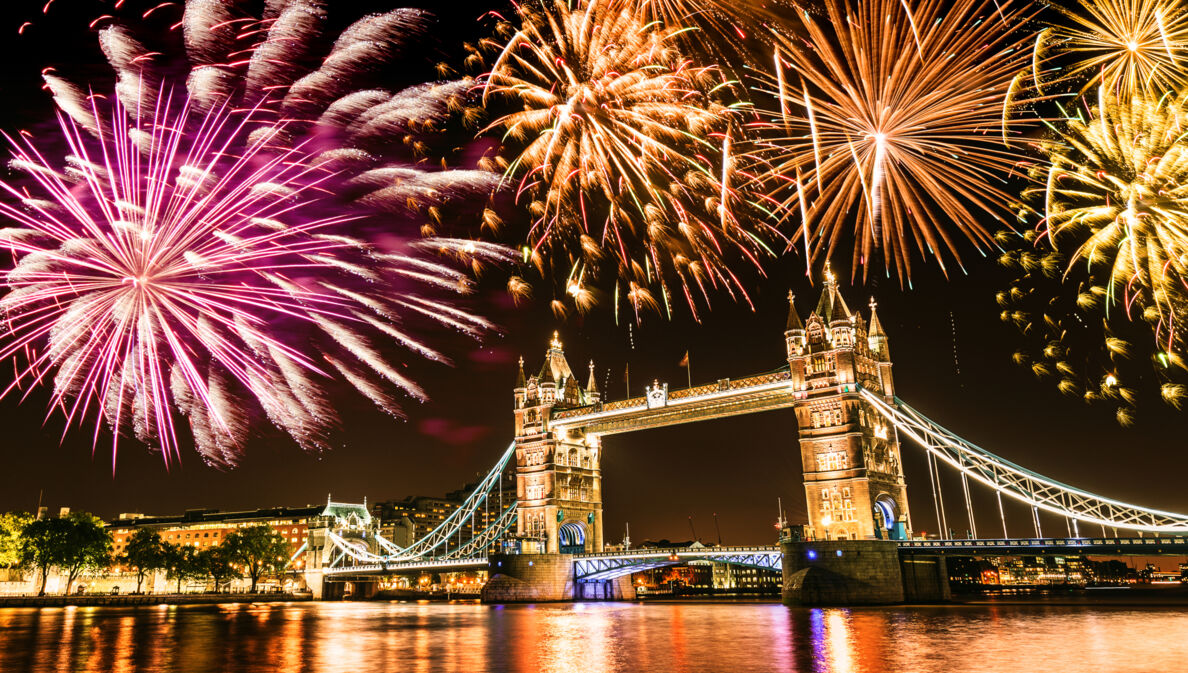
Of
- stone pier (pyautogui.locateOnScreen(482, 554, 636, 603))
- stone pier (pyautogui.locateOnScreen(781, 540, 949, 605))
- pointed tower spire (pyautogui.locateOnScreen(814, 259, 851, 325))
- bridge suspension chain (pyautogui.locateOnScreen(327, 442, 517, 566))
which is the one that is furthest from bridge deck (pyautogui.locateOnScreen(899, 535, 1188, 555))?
bridge suspension chain (pyautogui.locateOnScreen(327, 442, 517, 566))

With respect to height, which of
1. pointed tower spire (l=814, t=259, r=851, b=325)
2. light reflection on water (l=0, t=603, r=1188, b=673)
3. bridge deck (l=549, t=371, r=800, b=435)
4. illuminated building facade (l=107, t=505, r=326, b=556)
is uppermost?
pointed tower spire (l=814, t=259, r=851, b=325)

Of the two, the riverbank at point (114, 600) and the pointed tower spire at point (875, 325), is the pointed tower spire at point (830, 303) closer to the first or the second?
the pointed tower spire at point (875, 325)

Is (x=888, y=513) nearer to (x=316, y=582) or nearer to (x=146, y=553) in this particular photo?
(x=316, y=582)

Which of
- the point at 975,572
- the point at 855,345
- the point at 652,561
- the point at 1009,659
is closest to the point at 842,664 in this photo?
the point at 1009,659

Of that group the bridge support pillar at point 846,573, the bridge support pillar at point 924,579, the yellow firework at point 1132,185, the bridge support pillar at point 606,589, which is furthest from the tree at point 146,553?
the yellow firework at point 1132,185

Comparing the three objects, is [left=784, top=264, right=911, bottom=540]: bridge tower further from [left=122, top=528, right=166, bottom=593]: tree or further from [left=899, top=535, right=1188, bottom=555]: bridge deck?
[left=122, top=528, right=166, bottom=593]: tree

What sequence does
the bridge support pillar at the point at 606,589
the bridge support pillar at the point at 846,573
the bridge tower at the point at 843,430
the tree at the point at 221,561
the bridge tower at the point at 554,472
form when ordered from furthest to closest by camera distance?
the tree at the point at 221,561
the bridge tower at the point at 554,472
the bridge support pillar at the point at 606,589
the bridge tower at the point at 843,430
the bridge support pillar at the point at 846,573
